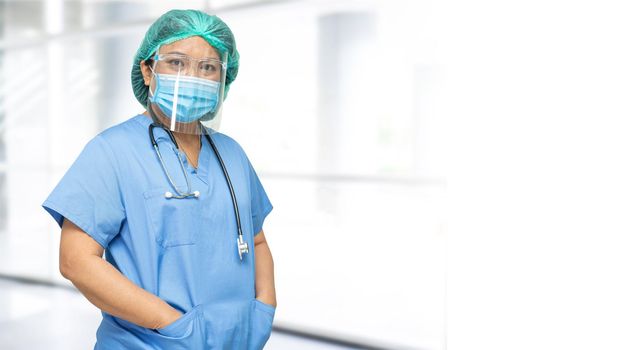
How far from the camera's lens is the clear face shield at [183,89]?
1190 millimetres

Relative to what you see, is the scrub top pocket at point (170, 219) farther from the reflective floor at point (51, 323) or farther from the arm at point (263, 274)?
the reflective floor at point (51, 323)

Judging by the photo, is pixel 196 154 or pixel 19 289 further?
pixel 19 289

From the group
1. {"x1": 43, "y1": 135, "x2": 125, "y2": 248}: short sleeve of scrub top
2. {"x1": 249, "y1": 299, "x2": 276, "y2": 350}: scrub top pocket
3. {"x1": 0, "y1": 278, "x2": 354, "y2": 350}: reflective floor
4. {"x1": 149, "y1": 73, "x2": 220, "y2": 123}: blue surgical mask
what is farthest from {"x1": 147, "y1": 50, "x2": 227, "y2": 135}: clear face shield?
{"x1": 0, "y1": 278, "x2": 354, "y2": 350}: reflective floor

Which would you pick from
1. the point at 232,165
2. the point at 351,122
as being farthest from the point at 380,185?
the point at 232,165

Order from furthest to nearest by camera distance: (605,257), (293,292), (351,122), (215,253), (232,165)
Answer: (293,292)
(351,122)
(232,165)
(215,253)
(605,257)

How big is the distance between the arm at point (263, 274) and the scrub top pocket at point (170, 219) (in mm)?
229

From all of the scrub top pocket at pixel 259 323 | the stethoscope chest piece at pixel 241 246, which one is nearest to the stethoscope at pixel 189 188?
the stethoscope chest piece at pixel 241 246

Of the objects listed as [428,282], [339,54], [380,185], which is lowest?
[428,282]

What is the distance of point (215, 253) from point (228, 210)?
9 centimetres

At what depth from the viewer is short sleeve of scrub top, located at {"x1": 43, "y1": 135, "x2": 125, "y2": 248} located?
109 centimetres

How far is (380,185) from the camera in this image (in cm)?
276

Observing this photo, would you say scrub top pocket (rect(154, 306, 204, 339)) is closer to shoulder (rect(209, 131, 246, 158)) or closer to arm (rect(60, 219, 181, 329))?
arm (rect(60, 219, 181, 329))

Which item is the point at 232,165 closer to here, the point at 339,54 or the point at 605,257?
the point at 605,257

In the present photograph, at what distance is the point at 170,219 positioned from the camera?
1.13 meters
